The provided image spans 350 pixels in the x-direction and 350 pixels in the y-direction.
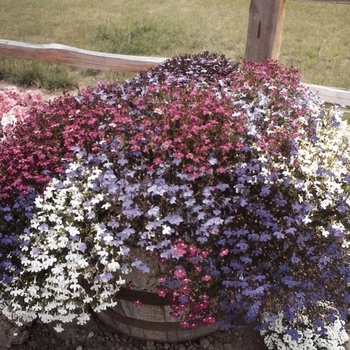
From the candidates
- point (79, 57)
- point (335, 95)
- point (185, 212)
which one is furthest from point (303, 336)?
point (79, 57)

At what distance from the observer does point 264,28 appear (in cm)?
404

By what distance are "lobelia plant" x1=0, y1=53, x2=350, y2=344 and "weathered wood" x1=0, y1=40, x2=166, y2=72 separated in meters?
2.13

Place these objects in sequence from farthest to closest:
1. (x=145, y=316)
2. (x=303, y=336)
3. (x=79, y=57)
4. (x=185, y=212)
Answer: (x=79, y=57), (x=303, y=336), (x=145, y=316), (x=185, y=212)

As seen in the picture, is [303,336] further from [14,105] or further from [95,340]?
[14,105]

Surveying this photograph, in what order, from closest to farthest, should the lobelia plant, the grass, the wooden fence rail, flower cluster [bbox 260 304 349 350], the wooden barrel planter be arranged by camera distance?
the lobelia plant
the wooden barrel planter
flower cluster [bbox 260 304 349 350]
the wooden fence rail
the grass

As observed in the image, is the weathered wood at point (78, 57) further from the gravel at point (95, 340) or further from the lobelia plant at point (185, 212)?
the gravel at point (95, 340)

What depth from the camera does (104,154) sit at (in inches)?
103

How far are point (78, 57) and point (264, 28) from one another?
2036 mm

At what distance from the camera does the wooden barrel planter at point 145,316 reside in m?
2.62

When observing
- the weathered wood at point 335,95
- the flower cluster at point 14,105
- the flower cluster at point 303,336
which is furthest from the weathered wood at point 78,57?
the flower cluster at point 303,336

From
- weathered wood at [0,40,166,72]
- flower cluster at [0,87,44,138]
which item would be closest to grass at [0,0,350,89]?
weathered wood at [0,40,166,72]

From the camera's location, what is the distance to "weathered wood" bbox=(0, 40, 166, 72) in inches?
192

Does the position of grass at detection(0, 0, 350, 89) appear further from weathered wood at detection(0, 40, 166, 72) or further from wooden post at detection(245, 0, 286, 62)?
wooden post at detection(245, 0, 286, 62)

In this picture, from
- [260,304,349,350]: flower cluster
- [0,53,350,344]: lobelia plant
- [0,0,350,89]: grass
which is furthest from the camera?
[0,0,350,89]: grass
